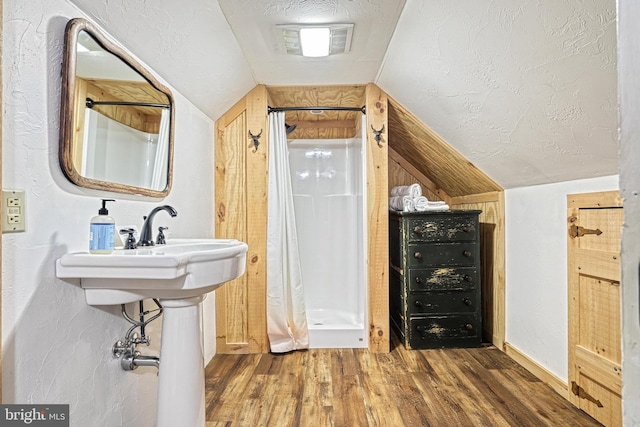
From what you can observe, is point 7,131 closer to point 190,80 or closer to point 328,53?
point 190,80

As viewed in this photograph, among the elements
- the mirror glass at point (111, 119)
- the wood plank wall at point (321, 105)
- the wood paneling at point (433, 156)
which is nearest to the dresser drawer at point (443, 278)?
Answer: the wood paneling at point (433, 156)

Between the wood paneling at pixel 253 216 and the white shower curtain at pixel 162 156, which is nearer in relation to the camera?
the white shower curtain at pixel 162 156

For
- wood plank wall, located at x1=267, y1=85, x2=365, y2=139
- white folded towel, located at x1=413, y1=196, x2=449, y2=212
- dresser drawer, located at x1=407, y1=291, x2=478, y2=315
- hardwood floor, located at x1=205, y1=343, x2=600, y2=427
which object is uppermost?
wood plank wall, located at x1=267, y1=85, x2=365, y2=139

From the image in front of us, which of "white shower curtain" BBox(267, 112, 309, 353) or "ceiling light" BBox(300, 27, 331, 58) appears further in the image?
"white shower curtain" BBox(267, 112, 309, 353)

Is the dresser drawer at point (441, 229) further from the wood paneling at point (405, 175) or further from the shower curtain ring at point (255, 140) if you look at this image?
the shower curtain ring at point (255, 140)

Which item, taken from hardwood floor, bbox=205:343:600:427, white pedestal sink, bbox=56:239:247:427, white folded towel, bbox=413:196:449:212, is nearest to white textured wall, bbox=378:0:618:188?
white folded towel, bbox=413:196:449:212

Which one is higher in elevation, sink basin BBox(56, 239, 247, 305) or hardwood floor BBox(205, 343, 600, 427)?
sink basin BBox(56, 239, 247, 305)

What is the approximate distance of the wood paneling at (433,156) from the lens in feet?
9.15

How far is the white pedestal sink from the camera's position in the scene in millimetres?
1171

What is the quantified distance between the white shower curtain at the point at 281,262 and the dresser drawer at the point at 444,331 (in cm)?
80

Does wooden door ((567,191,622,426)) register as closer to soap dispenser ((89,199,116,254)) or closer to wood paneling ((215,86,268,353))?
wood paneling ((215,86,268,353))

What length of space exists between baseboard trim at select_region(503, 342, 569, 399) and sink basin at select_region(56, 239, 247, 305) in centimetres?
190

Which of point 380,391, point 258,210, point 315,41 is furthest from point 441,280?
point 315,41

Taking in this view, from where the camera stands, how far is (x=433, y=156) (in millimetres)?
3086
